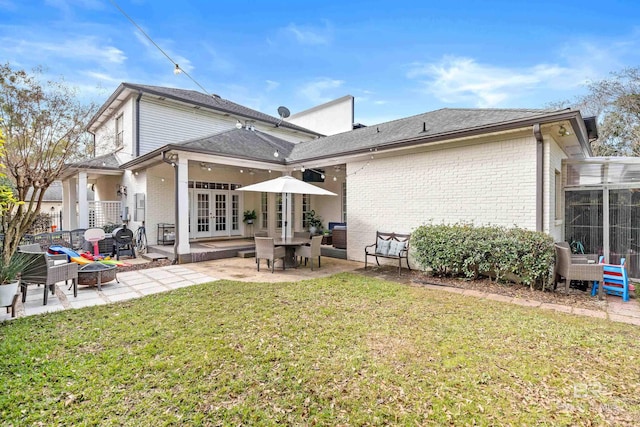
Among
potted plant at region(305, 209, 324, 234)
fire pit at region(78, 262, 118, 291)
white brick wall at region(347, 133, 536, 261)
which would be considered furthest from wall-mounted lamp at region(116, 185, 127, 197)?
white brick wall at region(347, 133, 536, 261)

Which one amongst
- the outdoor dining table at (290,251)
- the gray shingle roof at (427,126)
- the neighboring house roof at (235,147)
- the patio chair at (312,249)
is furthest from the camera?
the neighboring house roof at (235,147)

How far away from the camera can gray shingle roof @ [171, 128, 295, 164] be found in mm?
9164

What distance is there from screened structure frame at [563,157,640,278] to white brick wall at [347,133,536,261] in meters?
2.34

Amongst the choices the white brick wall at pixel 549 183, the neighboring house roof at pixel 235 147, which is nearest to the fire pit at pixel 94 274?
the neighboring house roof at pixel 235 147

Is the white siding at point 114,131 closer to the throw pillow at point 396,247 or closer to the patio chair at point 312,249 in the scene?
the patio chair at point 312,249

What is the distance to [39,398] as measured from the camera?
262 centimetres

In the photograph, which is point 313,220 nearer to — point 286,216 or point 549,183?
point 286,216

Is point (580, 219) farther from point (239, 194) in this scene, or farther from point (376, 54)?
point (239, 194)

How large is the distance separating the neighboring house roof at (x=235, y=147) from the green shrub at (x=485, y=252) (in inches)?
243

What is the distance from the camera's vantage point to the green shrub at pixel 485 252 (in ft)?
18.7

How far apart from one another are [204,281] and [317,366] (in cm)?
457

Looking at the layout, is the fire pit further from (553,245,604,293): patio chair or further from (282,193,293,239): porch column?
(553,245,604,293): patio chair

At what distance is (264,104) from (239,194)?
316 inches

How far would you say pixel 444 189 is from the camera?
7566mm
